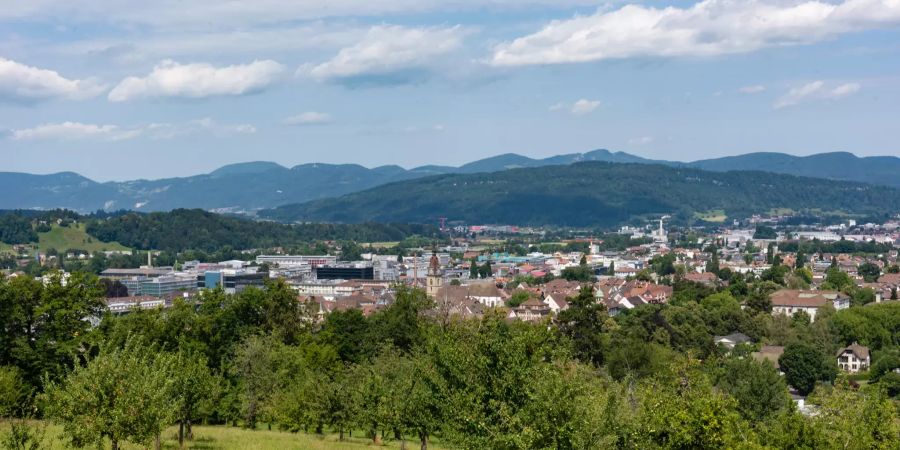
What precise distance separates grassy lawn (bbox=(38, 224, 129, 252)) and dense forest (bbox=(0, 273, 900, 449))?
481 feet

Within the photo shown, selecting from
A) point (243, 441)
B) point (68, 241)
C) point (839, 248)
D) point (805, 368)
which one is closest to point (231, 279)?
point (68, 241)

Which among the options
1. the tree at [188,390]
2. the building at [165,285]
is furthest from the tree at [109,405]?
the building at [165,285]

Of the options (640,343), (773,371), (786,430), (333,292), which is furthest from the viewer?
(333,292)

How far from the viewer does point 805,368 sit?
59.8 metres

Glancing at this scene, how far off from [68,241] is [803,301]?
461ft

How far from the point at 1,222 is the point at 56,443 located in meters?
189

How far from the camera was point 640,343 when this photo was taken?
5162cm

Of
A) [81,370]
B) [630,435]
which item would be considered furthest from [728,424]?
[81,370]

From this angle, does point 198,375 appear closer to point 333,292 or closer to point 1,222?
point 333,292

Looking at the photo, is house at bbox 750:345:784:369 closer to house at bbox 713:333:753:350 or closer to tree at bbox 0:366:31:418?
house at bbox 713:333:753:350

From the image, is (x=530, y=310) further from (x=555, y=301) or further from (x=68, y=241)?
(x=68, y=241)

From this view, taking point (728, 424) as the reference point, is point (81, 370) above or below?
above

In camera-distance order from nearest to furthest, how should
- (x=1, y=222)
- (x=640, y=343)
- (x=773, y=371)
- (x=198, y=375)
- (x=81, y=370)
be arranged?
(x=81, y=370) < (x=198, y=375) < (x=773, y=371) < (x=640, y=343) < (x=1, y=222)

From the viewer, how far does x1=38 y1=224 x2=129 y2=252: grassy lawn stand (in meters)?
188
